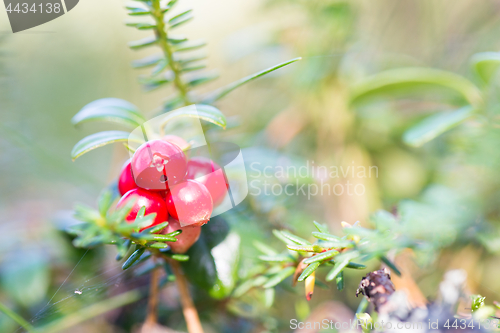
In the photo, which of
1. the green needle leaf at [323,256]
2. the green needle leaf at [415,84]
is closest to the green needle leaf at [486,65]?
the green needle leaf at [415,84]

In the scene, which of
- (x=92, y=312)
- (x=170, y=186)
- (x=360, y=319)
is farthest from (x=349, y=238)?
(x=92, y=312)

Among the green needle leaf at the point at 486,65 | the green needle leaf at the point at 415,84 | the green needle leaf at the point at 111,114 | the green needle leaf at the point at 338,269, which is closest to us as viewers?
the green needle leaf at the point at 338,269

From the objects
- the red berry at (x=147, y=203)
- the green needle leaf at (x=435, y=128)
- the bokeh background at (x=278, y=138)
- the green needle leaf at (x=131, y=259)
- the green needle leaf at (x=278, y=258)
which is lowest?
the bokeh background at (x=278, y=138)

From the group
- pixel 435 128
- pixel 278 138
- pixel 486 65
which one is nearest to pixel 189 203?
pixel 435 128

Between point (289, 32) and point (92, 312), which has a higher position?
point (289, 32)

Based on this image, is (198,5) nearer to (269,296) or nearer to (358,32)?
(358,32)

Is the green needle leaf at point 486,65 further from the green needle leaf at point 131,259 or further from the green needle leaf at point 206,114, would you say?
the green needle leaf at point 131,259
